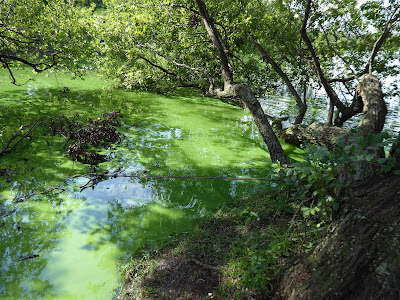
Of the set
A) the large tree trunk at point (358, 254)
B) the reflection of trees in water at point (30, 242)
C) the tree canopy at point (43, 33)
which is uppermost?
the tree canopy at point (43, 33)

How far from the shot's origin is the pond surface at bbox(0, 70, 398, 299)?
2.31 m

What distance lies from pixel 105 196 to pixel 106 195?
0.03 m

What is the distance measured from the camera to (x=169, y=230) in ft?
9.59

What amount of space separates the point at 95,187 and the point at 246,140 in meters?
3.66

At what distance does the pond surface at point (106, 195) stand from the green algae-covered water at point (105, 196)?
11 millimetres

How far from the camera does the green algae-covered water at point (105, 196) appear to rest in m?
2.31

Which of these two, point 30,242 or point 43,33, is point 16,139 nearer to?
point 30,242

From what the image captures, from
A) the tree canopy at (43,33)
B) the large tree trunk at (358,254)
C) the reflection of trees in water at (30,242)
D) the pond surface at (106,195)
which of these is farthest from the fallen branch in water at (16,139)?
the large tree trunk at (358,254)

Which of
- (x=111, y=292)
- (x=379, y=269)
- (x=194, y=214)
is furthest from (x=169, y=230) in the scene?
(x=379, y=269)

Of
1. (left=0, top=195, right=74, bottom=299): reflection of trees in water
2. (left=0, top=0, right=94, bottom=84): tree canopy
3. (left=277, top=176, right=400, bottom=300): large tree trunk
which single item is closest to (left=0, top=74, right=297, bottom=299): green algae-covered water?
(left=0, top=195, right=74, bottom=299): reflection of trees in water

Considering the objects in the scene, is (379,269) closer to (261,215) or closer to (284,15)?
(261,215)

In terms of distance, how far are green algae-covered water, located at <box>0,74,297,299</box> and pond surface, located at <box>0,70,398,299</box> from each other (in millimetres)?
11

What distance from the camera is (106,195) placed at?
11.5 ft

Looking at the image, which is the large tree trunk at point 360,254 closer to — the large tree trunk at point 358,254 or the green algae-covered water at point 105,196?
the large tree trunk at point 358,254
